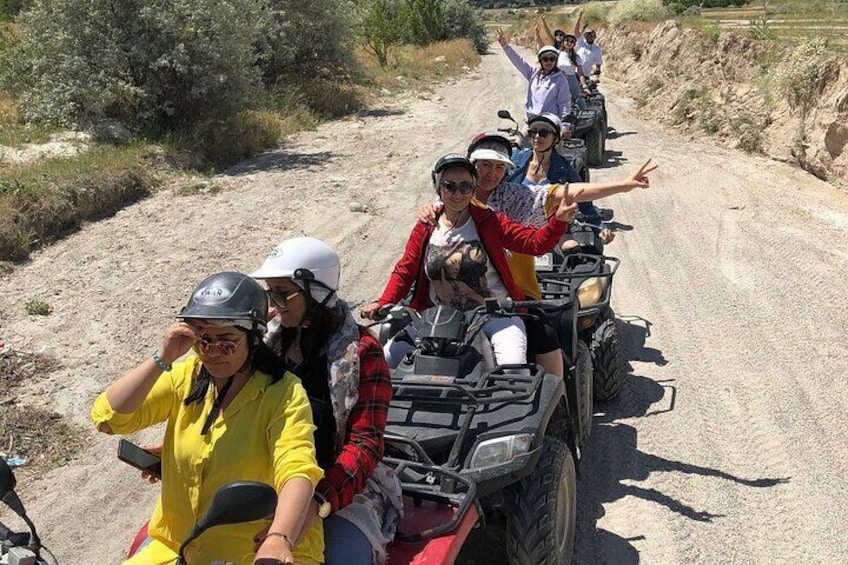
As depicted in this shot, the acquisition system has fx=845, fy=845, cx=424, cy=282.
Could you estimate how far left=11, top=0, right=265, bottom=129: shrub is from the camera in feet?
43.4

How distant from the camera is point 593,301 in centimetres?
604

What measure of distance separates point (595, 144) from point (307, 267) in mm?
11502

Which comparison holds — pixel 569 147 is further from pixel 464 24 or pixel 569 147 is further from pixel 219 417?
pixel 464 24

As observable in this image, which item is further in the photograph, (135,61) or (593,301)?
(135,61)

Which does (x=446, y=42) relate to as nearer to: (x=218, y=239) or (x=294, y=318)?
(x=218, y=239)

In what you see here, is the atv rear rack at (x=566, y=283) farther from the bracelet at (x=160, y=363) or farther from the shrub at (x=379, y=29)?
the shrub at (x=379, y=29)

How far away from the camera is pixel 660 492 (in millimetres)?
4973

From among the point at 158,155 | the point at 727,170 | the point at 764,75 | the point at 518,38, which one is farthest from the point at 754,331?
the point at 518,38

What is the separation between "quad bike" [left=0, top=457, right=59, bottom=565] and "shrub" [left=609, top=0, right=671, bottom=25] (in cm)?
3148

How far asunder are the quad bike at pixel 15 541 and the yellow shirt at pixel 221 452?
41cm

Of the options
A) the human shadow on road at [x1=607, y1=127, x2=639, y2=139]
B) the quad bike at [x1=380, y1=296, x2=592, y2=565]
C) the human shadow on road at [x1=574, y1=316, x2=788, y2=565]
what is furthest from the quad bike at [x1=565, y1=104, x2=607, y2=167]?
the quad bike at [x1=380, y1=296, x2=592, y2=565]

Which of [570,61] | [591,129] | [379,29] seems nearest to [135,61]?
[570,61]

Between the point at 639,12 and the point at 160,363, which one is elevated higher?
the point at 160,363

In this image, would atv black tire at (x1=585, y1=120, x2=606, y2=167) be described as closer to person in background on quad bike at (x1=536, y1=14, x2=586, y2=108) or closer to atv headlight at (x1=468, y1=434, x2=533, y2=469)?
person in background on quad bike at (x1=536, y1=14, x2=586, y2=108)
